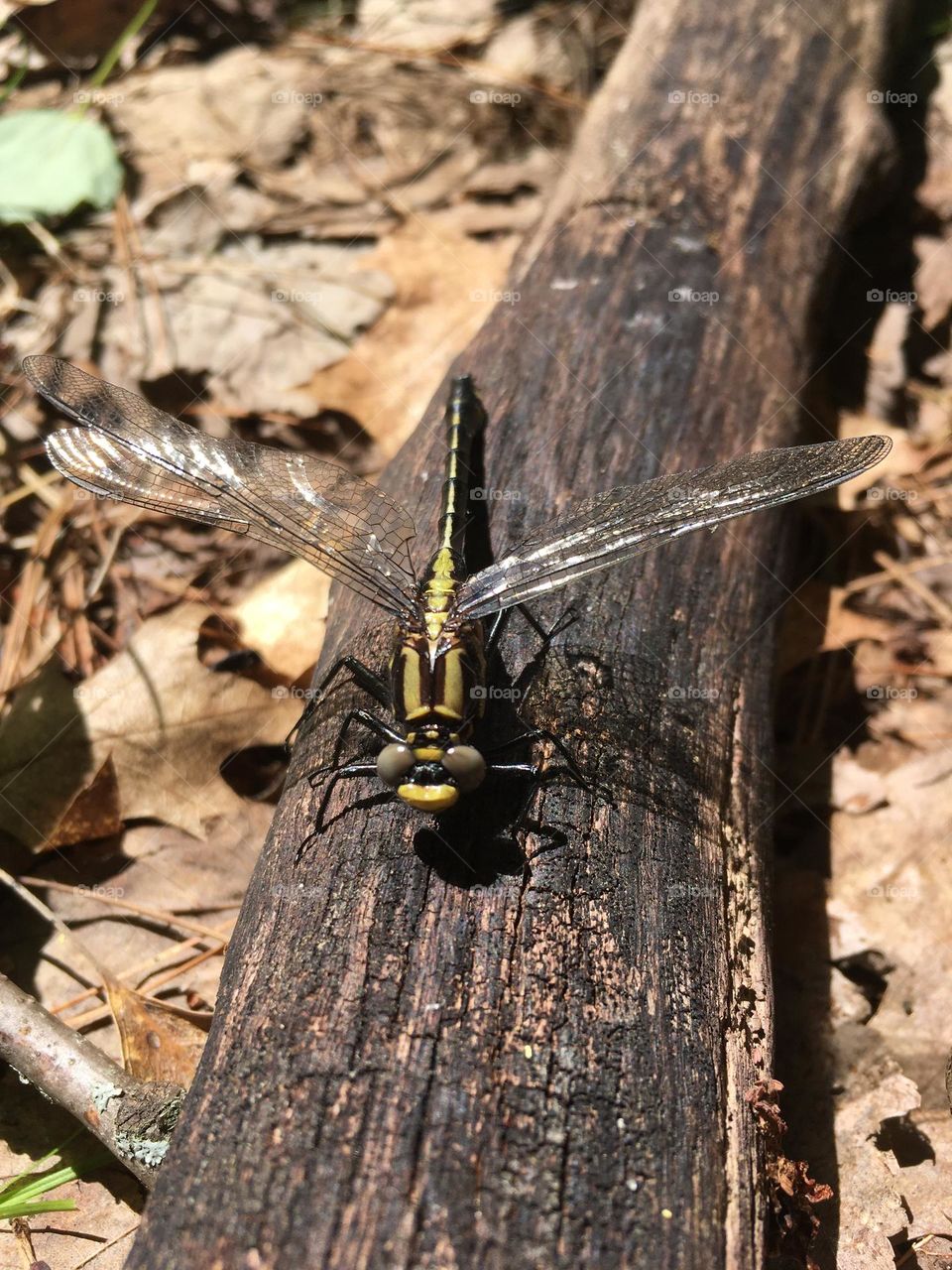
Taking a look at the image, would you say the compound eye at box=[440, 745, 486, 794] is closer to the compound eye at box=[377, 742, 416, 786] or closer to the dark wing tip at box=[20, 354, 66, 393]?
the compound eye at box=[377, 742, 416, 786]

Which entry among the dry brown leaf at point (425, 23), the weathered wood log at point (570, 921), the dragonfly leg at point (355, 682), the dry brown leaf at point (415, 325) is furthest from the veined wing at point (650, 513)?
the dry brown leaf at point (425, 23)

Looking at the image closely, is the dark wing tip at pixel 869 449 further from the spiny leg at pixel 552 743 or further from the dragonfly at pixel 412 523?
the spiny leg at pixel 552 743

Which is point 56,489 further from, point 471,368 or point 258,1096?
point 258,1096

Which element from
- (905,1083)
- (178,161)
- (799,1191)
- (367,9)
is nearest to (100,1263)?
(799,1191)

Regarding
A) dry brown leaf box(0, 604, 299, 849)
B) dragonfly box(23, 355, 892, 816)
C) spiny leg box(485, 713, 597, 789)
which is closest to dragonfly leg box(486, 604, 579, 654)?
dragonfly box(23, 355, 892, 816)

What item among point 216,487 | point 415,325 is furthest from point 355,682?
point 415,325
